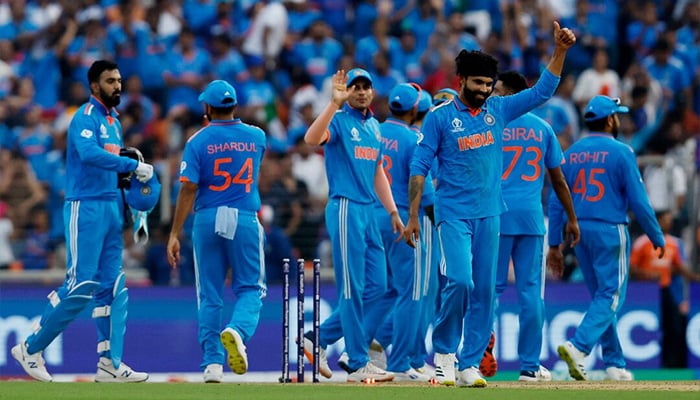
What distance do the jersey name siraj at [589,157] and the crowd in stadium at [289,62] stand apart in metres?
5.92

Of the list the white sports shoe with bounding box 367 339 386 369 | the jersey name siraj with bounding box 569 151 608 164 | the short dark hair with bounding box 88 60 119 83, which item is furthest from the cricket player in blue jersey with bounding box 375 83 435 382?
the short dark hair with bounding box 88 60 119 83

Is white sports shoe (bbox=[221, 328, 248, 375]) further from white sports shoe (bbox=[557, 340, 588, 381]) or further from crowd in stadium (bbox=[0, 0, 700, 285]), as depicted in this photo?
crowd in stadium (bbox=[0, 0, 700, 285])

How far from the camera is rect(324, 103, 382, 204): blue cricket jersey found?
606 inches

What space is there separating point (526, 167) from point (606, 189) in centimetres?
123

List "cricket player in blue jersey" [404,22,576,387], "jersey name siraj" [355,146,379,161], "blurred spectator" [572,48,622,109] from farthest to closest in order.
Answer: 1. "blurred spectator" [572,48,622,109]
2. "jersey name siraj" [355,146,379,161]
3. "cricket player in blue jersey" [404,22,576,387]

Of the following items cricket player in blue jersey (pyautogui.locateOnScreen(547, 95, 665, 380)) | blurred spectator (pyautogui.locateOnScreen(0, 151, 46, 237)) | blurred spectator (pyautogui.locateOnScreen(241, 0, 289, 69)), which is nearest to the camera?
cricket player in blue jersey (pyautogui.locateOnScreen(547, 95, 665, 380))

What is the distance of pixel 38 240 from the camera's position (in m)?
21.7

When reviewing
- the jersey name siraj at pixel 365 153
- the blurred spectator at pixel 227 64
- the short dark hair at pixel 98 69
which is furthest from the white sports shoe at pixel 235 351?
the blurred spectator at pixel 227 64

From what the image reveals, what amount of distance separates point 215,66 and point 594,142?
9964 millimetres

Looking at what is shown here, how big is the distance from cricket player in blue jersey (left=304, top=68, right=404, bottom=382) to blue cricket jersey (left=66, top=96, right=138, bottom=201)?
193 centimetres

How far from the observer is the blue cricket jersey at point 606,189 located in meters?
16.3

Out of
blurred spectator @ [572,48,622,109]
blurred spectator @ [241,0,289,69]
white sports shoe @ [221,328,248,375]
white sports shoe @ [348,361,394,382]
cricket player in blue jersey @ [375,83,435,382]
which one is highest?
blurred spectator @ [241,0,289,69]

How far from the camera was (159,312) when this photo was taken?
67.5 feet

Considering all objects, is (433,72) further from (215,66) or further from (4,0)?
(4,0)
